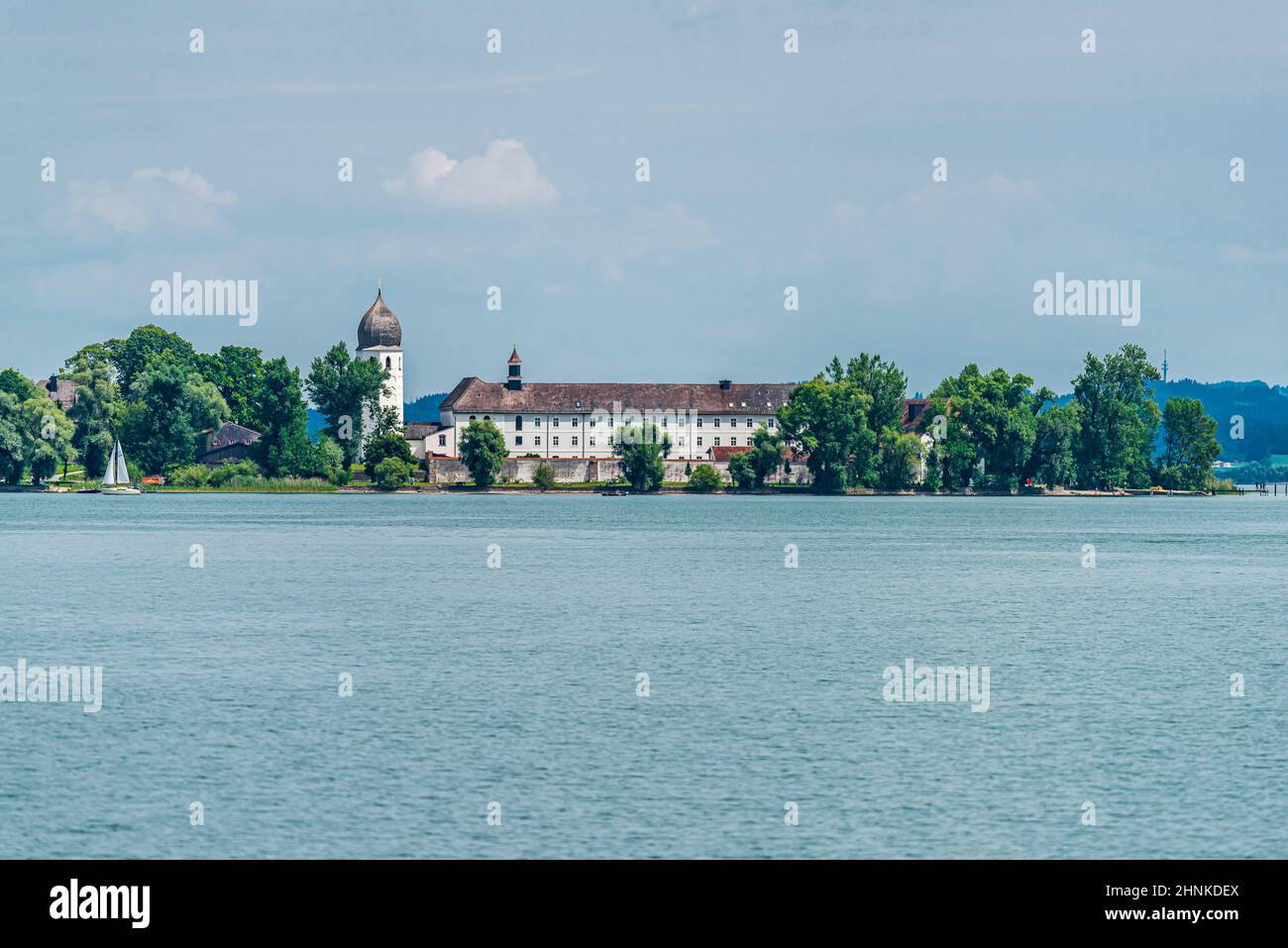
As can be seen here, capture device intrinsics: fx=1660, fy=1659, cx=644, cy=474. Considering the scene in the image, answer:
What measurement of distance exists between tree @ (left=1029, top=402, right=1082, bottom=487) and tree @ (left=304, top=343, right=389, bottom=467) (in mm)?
62369

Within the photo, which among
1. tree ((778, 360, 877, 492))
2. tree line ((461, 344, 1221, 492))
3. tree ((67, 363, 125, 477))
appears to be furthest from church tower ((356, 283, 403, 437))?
tree ((778, 360, 877, 492))

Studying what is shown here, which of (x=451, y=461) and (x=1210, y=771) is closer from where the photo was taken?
(x=1210, y=771)

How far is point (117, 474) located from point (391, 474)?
25.1 meters

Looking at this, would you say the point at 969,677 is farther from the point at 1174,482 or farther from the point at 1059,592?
the point at 1174,482

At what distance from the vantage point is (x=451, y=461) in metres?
169

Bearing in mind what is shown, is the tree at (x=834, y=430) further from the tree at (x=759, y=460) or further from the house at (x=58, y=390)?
the house at (x=58, y=390)

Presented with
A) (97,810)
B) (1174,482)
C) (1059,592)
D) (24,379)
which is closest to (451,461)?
(24,379)

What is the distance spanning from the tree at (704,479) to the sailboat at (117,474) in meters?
53.2

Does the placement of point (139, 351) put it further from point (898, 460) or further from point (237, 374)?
point (898, 460)

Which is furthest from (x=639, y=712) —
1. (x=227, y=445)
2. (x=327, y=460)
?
(x=227, y=445)

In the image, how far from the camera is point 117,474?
150 meters

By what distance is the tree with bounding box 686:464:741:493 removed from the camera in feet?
538

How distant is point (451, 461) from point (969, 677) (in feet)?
449

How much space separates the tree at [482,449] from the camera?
160 metres
